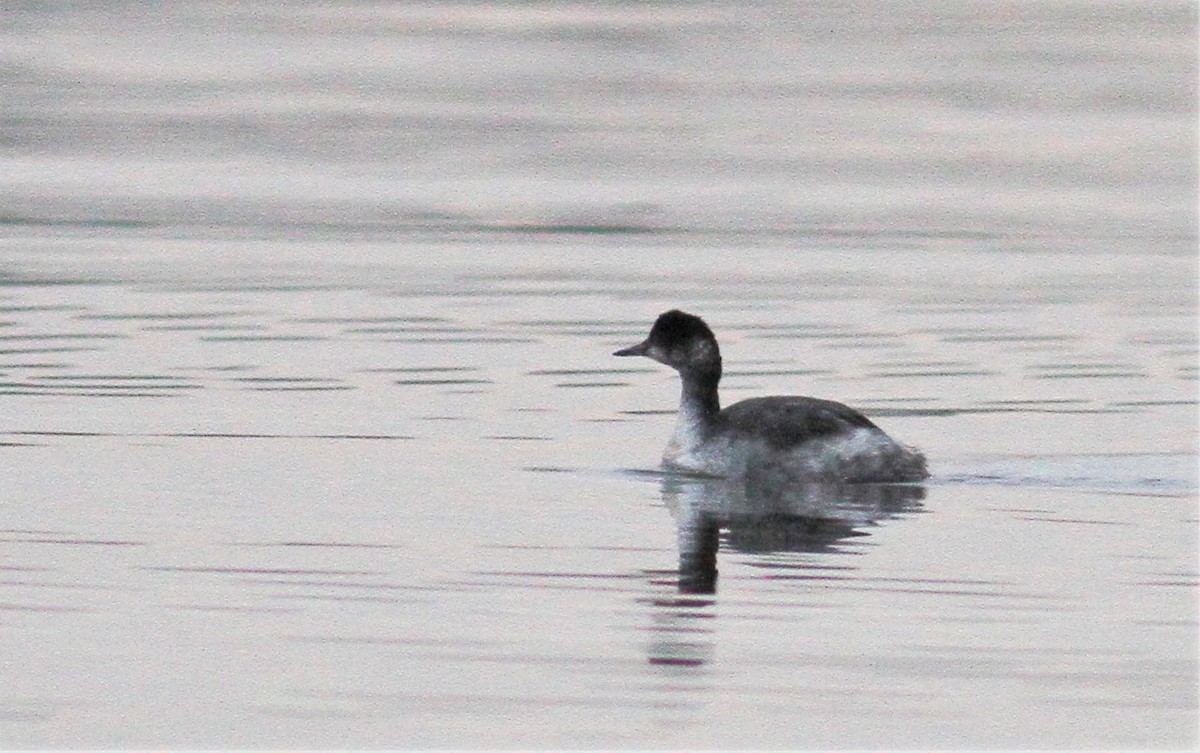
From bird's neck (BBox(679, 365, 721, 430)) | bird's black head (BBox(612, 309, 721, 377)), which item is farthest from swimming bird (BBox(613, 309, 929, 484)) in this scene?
bird's black head (BBox(612, 309, 721, 377))

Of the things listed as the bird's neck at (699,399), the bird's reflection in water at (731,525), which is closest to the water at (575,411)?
the bird's reflection in water at (731,525)

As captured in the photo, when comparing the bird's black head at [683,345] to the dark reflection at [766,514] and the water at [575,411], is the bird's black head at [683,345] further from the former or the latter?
the dark reflection at [766,514]

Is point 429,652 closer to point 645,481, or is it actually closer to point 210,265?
point 645,481

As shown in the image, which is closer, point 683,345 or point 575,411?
point 683,345

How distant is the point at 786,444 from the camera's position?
17109mm

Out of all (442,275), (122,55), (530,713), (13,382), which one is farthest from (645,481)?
(122,55)

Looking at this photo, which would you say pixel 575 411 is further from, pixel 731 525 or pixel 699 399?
pixel 731 525

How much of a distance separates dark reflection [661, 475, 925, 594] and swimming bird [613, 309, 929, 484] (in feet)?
0.25

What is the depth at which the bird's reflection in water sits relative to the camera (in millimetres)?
12719

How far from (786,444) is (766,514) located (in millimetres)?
1132

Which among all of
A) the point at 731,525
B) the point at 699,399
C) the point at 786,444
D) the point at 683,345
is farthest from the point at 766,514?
the point at 683,345

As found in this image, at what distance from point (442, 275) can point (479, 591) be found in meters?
11.6

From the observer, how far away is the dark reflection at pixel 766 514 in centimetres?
1473

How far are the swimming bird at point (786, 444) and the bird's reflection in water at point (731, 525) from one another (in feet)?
0.24
